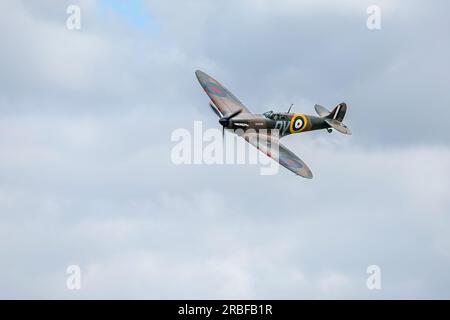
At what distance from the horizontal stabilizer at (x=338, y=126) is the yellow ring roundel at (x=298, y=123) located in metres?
1.98

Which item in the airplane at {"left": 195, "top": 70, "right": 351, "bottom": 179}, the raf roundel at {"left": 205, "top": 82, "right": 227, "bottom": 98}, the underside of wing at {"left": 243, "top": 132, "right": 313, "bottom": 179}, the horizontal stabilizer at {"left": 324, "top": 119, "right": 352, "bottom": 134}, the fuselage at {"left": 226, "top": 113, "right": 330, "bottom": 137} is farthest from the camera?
the raf roundel at {"left": 205, "top": 82, "right": 227, "bottom": 98}

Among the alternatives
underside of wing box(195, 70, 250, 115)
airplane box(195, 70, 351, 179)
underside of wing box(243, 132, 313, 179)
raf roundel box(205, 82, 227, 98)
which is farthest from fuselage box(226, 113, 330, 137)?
raf roundel box(205, 82, 227, 98)

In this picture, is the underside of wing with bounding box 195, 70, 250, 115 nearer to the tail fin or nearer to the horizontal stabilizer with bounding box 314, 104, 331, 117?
the horizontal stabilizer with bounding box 314, 104, 331, 117

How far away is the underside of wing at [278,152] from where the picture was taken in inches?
2127

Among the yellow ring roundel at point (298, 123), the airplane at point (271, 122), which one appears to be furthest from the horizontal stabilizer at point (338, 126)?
the yellow ring roundel at point (298, 123)

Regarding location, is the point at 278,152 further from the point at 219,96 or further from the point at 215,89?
the point at 215,89

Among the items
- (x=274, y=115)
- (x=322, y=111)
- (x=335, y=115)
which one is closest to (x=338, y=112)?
(x=335, y=115)

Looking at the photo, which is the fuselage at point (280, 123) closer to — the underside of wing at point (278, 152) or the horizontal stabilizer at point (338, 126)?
the horizontal stabilizer at point (338, 126)

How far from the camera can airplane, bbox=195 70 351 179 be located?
5631 cm

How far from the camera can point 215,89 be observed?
66562 millimetres

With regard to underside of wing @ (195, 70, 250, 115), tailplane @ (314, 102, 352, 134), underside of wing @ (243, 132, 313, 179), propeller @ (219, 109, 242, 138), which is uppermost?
underside of wing @ (195, 70, 250, 115)

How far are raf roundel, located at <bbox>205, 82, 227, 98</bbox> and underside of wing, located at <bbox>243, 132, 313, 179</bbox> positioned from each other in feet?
27.1
